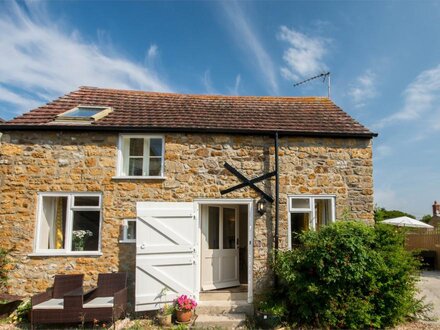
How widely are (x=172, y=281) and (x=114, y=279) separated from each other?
52.3 inches

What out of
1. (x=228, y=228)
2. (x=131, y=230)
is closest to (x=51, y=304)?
(x=131, y=230)

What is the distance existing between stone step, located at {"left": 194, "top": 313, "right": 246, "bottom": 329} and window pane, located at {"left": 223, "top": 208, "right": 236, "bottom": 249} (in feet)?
7.19

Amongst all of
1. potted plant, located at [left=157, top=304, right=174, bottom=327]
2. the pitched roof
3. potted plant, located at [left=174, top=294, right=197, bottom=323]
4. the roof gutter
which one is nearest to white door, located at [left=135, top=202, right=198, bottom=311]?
potted plant, located at [left=157, top=304, right=174, bottom=327]

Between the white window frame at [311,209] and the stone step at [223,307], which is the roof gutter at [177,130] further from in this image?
the stone step at [223,307]

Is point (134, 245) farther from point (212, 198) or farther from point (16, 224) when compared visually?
point (16, 224)

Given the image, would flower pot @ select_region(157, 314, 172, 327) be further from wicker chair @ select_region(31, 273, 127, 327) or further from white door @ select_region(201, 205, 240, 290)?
white door @ select_region(201, 205, 240, 290)

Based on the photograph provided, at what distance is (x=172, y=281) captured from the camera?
6.96 m

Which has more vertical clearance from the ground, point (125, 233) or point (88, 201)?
point (88, 201)

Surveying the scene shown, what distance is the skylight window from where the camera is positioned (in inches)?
309

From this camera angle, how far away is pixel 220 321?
6.48 m

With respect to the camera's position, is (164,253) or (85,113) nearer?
(164,253)

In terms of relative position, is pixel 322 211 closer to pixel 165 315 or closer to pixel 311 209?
pixel 311 209

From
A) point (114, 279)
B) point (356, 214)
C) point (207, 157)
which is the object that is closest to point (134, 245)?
point (114, 279)

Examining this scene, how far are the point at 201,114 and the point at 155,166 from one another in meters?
2.11
